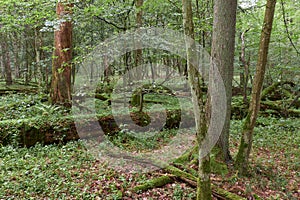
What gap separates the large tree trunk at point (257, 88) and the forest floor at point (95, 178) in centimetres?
38

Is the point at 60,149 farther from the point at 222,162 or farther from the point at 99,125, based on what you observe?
the point at 222,162

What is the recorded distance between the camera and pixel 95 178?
498cm

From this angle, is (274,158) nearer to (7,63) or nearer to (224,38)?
(224,38)

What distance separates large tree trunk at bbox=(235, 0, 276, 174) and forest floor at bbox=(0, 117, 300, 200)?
0.38 metres

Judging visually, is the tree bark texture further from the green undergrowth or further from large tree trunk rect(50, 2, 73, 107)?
the green undergrowth

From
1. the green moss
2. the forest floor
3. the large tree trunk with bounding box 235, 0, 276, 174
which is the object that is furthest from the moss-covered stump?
the large tree trunk with bounding box 235, 0, 276, 174

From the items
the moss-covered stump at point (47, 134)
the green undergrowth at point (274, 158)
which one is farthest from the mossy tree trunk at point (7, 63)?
the green undergrowth at point (274, 158)

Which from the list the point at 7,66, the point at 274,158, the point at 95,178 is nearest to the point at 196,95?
the point at 95,178

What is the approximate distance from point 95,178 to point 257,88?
11.9 feet

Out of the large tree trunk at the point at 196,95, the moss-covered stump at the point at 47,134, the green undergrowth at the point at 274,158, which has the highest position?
the large tree trunk at the point at 196,95

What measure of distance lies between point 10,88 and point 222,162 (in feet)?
42.7

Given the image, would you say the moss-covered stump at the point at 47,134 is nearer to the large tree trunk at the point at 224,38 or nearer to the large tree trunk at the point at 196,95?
the large tree trunk at the point at 224,38

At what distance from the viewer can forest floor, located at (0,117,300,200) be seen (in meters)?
4.39

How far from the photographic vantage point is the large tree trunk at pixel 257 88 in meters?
4.34
